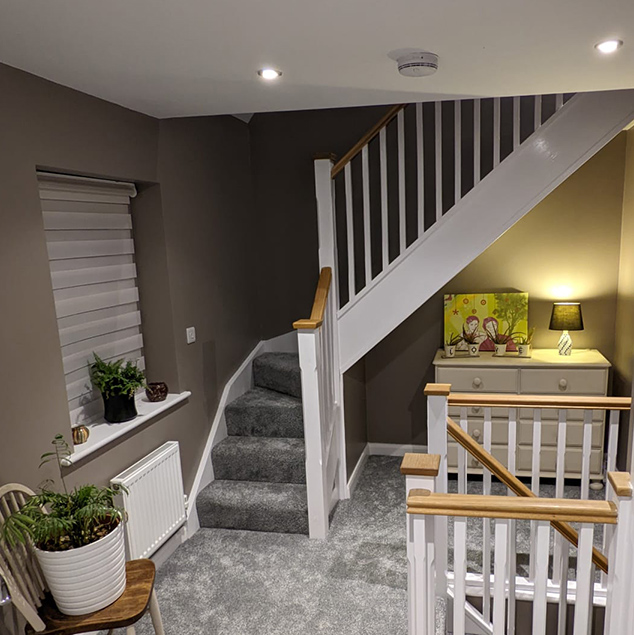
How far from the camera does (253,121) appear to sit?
4344 millimetres

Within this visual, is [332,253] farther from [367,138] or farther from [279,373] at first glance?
[279,373]

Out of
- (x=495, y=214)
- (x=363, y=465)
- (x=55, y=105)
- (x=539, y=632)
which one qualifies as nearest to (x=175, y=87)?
(x=55, y=105)

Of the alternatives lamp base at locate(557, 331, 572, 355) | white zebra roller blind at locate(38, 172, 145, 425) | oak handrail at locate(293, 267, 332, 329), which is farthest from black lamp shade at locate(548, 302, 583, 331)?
white zebra roller blind at locate(38, 172, 145, 425)

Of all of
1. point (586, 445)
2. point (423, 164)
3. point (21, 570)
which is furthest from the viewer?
point (423, 164)

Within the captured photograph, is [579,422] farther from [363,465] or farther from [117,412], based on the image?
[117,412]

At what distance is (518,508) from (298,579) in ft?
5.43

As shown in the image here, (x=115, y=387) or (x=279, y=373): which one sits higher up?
(x=115, y=387)

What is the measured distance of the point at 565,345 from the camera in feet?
12.9

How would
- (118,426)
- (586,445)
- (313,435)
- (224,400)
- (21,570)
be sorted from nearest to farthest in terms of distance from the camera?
1. (21,570)
2. (586,445)
3. (118,426)
4. (313,435)
5. (224,400)

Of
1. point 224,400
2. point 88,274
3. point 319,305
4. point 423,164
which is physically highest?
point 423,164

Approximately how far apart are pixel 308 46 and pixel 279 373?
2.54 metres

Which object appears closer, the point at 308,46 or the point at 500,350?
the point at 308,46

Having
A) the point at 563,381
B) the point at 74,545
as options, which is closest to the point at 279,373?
the point at 563,381

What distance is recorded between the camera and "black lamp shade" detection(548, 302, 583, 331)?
3.86m
